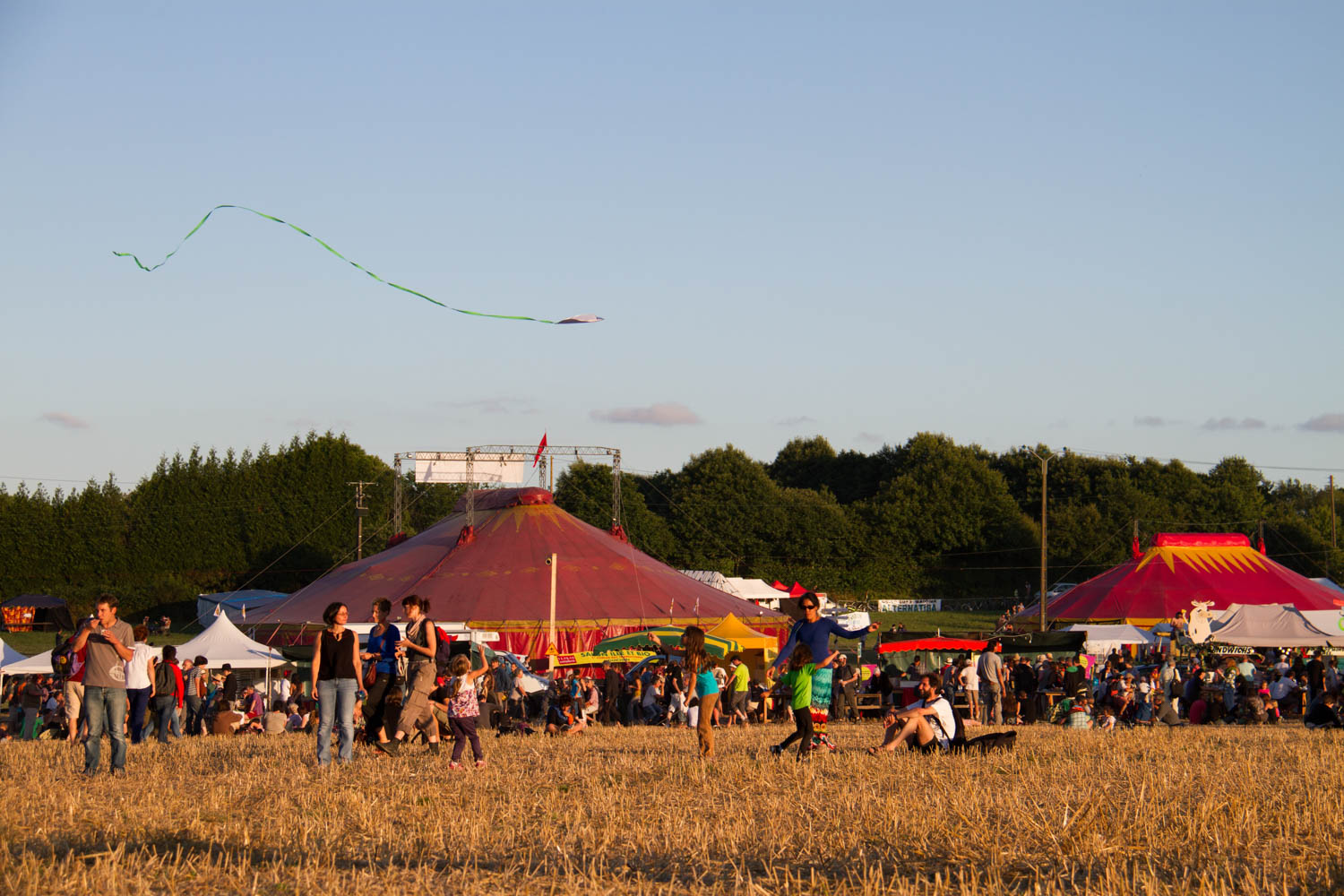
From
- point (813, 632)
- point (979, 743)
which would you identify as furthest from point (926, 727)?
point (813, 632)

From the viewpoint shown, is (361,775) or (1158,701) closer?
(361,775)

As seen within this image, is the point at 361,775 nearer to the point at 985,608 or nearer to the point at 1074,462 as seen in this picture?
the point at 985,608

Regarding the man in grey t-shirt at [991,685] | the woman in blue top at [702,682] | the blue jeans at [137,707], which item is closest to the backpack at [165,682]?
the blue jeans at [137,707]

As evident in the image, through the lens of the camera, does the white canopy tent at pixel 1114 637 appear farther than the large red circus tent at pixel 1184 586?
No

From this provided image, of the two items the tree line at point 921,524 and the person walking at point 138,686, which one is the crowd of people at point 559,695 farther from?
the tree line at point 921,524

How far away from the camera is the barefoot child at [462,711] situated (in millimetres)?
9945

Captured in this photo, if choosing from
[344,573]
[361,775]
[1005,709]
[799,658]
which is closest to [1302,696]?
[1005,709]

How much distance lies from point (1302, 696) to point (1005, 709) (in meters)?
4.50

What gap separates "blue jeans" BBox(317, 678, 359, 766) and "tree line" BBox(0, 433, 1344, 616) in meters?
47.2

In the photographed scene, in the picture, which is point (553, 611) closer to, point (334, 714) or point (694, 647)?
point (694, 647)

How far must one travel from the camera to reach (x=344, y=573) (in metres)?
35.7

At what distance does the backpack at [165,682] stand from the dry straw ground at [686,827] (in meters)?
3.61

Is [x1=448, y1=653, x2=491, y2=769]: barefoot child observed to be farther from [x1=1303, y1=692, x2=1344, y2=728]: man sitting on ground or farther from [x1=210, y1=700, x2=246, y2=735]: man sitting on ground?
[x1=1303, y1=692, x2=1344, y2=728]: man sitting on ground

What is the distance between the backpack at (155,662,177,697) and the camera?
13.9 metres
